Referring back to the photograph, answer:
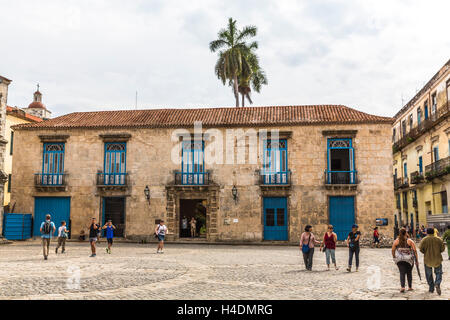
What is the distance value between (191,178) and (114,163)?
15.9 feet

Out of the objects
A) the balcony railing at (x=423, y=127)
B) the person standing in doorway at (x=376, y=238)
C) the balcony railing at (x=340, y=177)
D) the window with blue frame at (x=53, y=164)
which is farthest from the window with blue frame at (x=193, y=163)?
the balcony railing at (x=423, y=127)

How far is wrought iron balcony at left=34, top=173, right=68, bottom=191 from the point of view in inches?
1040

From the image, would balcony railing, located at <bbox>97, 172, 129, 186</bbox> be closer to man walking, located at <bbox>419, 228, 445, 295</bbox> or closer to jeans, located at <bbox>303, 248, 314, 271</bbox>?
jeans, located at <bbox>303, 248, 314, 271</bbox>

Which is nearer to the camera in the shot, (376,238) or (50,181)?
(376,238)

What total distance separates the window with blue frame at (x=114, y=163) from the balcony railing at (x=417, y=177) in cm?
2148

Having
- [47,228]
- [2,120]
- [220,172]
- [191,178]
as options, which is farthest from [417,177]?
[2,120]

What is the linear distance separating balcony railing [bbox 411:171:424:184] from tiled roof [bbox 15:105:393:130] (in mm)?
9595

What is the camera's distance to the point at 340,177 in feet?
81.7

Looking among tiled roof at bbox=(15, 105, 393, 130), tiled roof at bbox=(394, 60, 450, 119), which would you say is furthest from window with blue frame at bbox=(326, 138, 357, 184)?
tiled roof at bbox=(394, 60, 450, 119)

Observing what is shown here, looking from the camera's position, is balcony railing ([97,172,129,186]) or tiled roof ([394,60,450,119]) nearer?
balcony railing ([97,172,129,186])

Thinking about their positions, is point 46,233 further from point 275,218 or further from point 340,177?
point 340,177

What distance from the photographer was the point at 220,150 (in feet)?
84.4

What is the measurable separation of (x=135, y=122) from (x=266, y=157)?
8.40 meters

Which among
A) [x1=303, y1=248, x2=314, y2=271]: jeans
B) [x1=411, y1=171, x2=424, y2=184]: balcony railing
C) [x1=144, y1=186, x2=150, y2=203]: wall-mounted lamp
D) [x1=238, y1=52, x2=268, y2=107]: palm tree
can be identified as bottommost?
[x1=303, y1=248, x2=314, y2=271]: jeans
